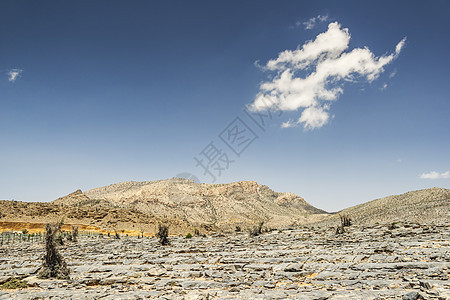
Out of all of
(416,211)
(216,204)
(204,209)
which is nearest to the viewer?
(416,211)

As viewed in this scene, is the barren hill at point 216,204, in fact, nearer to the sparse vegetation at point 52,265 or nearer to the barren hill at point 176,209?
the barren hill at point 176,209

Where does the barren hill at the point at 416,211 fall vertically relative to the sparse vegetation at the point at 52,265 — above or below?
below

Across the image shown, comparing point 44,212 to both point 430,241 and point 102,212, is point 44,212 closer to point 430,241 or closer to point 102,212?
point 102,212

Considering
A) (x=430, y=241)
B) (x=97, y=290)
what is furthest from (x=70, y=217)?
(x=430, y=241)

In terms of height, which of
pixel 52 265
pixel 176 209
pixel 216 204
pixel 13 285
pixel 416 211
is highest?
pixel 52 265

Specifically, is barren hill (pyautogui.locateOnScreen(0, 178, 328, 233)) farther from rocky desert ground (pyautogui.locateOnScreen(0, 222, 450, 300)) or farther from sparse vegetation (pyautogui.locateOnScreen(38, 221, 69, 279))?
sparse vegetation (pyautogui.locateOnScreen(38, 221, 69, 279))

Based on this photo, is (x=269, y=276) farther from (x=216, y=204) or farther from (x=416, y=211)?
(x=216, y=204)

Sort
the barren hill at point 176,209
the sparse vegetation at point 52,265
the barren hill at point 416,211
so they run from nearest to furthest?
the sparse vegetation at point 52,265, the barren hill at point 416,211, the barren hill at point 176,209

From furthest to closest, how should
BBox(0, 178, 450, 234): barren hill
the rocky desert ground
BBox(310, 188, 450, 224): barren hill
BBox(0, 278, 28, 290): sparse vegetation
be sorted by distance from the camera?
BBox(0, 178, 450, 234): barren hill
BBox(310, 188, 450, 224): barren hill
BBox(0, 278, 28, 290): sparse vegetation
the rocky desert ground

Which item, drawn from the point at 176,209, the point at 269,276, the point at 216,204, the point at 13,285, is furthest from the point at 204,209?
the point at 13,285

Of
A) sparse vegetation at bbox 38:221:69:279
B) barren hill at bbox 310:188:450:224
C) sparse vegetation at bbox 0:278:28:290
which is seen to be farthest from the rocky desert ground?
barren hill at bbox 310:188:450:224

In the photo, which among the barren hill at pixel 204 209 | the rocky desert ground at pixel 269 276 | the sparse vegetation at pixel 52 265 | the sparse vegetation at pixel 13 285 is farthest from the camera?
the barren hill at pixel 204 209

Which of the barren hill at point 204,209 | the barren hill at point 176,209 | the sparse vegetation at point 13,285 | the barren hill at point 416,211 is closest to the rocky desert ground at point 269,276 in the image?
the sparse vegetation at point 13,285

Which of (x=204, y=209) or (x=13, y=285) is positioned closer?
(x=13, y=285)
